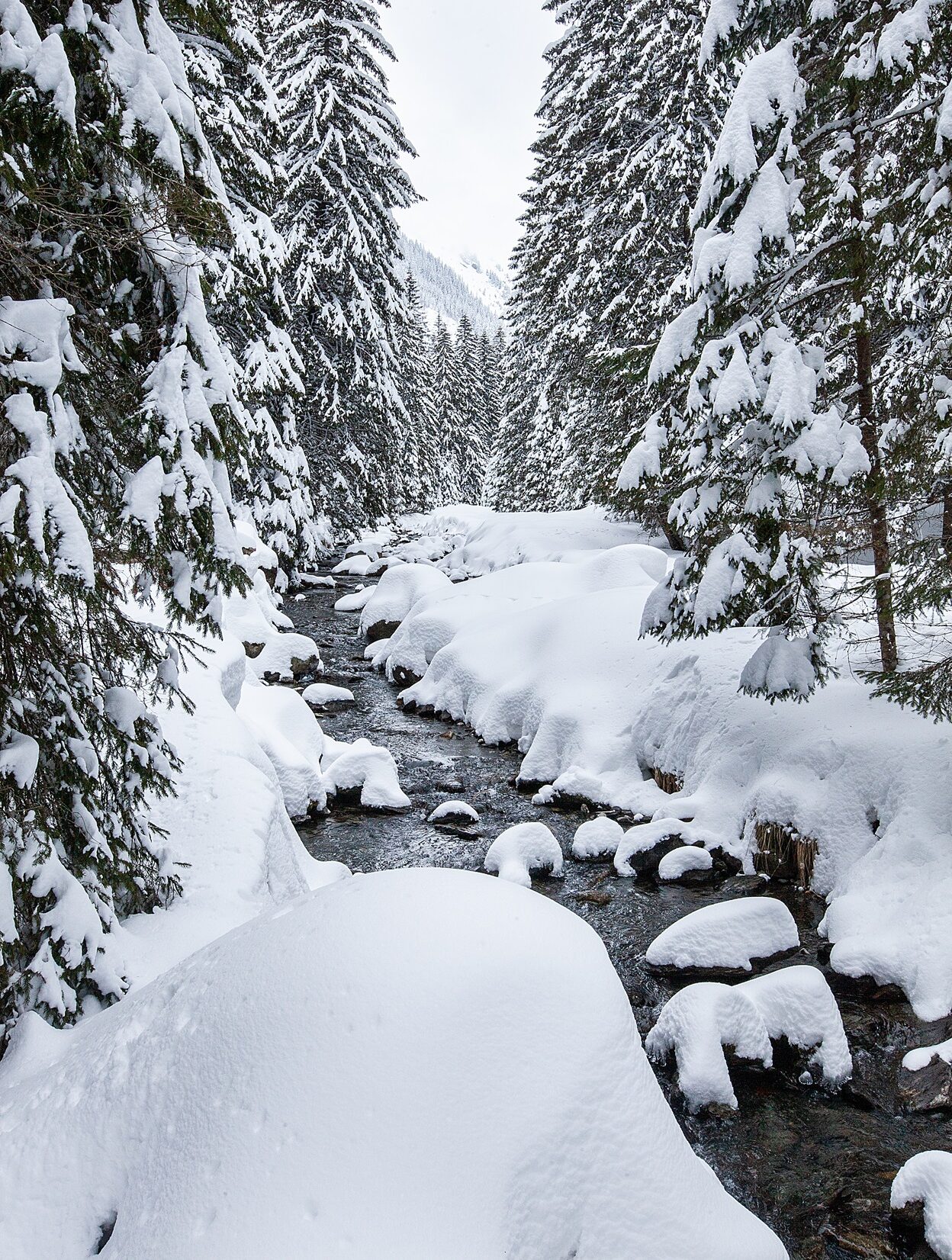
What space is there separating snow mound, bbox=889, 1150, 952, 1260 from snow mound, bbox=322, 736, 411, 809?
5937 mm

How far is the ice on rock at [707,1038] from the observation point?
452cm

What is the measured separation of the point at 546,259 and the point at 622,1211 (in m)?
21.3

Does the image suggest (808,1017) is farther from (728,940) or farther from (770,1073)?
(728,940)

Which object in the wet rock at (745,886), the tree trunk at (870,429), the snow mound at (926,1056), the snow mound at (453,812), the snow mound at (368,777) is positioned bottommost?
A: the wet rock at (745,886)

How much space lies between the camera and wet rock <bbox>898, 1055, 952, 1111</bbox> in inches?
175

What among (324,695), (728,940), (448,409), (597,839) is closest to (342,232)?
(324,695)

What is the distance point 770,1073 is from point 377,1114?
3.55 meters

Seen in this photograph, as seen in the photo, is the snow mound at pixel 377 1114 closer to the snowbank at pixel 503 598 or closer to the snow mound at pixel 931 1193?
the snow mound at pixel 931 1193

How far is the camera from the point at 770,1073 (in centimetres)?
473

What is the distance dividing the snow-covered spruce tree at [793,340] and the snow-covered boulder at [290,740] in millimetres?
4228

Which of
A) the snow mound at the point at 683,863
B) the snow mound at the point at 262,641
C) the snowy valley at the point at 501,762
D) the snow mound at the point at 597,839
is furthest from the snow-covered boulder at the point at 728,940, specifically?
the snow mound at the point at 262,641

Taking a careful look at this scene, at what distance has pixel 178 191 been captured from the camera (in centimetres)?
377

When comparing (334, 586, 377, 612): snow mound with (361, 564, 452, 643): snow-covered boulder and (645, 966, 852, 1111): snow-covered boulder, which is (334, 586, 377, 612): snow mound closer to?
(361, 564, 452, 643): snow-covered boulder

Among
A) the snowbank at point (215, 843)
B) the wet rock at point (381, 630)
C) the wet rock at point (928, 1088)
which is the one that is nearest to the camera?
the snowbank at point (215, 843)
